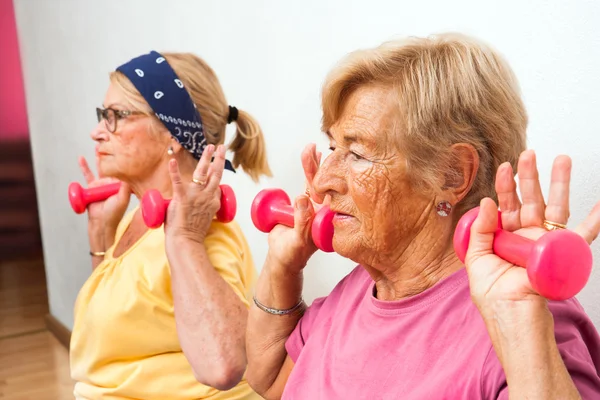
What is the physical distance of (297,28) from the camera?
1.97 meters

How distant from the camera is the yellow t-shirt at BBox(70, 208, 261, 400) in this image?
1751 millimetres

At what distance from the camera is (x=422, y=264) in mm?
1147

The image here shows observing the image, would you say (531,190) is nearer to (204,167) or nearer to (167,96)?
(204,167)

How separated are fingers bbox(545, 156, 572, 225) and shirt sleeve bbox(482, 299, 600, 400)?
0.14 meters

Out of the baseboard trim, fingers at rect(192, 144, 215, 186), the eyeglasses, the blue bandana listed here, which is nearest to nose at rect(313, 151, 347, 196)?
fingers at rect(192, 144, 215, 186)

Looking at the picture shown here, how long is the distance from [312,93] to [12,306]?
12.9 ft

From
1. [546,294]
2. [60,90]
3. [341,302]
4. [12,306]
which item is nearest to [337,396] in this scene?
[341,302]

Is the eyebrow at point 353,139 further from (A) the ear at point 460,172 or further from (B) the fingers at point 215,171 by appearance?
(B) the fingers at point 215,171

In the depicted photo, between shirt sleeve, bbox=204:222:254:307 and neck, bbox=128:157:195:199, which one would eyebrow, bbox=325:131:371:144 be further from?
neck, bbox=128:157:195:199

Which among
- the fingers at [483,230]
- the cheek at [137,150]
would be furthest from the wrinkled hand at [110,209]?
the fingers at [483,230]

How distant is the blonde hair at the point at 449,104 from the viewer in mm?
1063

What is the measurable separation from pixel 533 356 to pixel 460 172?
35cm

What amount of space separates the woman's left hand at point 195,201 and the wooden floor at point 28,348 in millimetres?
2098

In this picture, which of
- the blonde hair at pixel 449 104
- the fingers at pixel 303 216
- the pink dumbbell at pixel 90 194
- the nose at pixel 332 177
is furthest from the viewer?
the pink dumbbell at pixel 90 194
